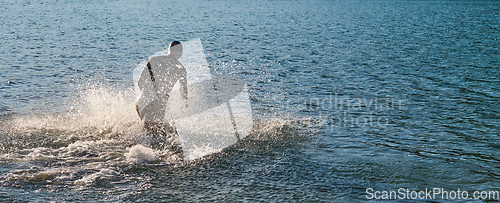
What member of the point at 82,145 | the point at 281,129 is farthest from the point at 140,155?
the point at 281,129

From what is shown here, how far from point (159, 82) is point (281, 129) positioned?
3.33m

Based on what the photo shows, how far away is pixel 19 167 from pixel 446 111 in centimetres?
1134

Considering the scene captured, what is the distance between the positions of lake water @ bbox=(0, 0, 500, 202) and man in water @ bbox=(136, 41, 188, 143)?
30.4 inches

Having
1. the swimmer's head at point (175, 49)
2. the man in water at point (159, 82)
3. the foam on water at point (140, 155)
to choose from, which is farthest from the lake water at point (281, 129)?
the swimmer's head at point (175, 49)

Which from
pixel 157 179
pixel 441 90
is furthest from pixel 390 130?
pixel 157 179

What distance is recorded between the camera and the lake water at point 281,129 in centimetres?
773

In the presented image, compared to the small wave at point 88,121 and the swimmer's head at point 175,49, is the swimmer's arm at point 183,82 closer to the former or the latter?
the swimmer's head at point 175,49

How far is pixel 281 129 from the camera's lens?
1106cm

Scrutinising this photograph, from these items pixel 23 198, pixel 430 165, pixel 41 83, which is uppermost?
pixel 41 83

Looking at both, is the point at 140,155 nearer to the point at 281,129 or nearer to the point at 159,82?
the point at 159,82

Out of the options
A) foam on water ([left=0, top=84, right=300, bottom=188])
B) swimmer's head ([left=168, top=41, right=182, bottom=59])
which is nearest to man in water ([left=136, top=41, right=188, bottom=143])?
swimmer's head ([left=168, top=41, right=182, bottom=59])

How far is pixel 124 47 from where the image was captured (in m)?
27.1

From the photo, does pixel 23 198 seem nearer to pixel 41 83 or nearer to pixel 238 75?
pixel 41 83

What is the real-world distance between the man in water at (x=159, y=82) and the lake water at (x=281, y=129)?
2.53 feet
